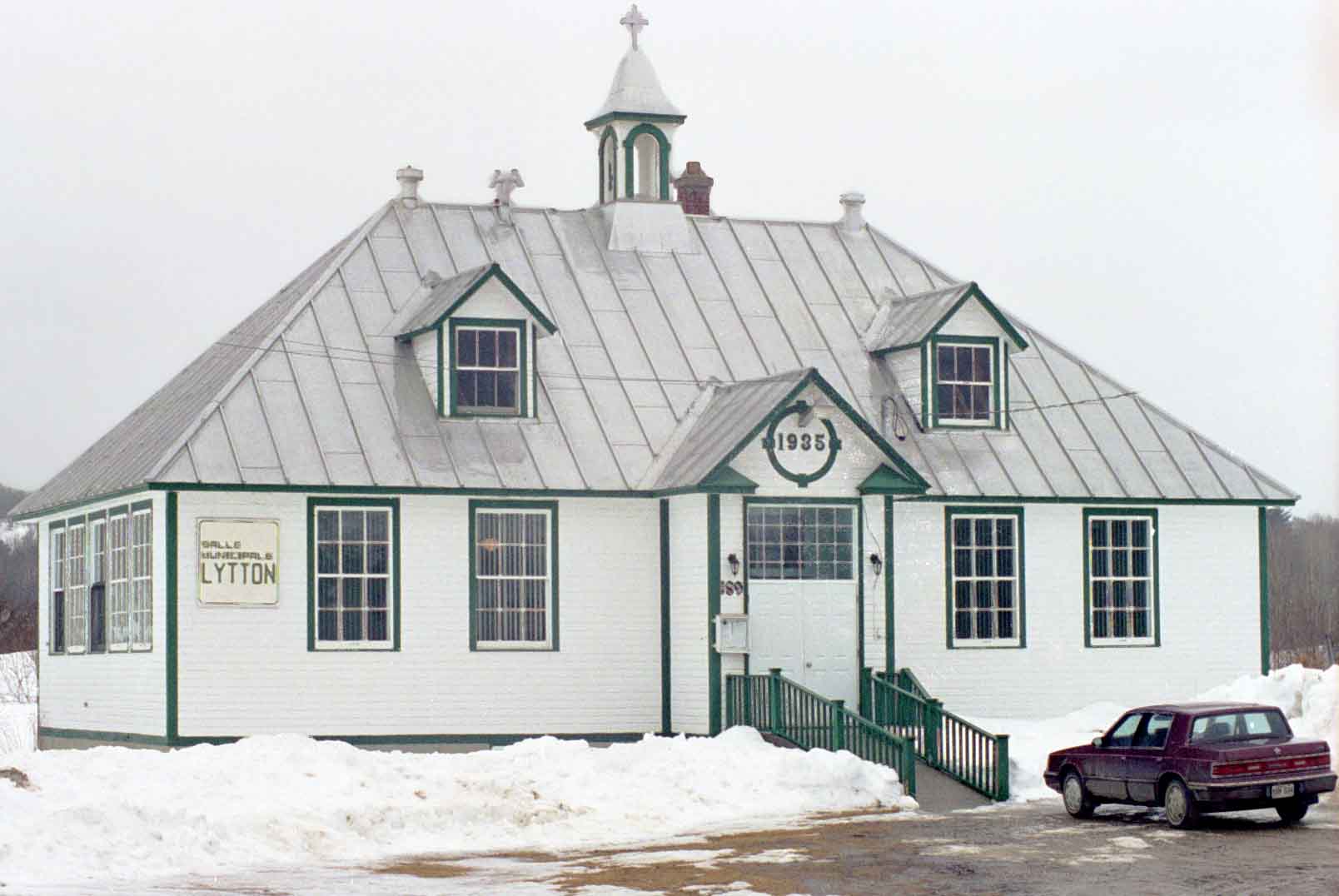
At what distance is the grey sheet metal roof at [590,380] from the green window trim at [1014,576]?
352mm

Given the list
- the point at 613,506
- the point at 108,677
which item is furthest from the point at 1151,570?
the point at 108,677

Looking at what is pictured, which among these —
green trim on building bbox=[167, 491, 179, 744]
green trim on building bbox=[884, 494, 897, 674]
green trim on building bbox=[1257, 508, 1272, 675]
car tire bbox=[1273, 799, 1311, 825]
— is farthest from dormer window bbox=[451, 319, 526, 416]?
car tire bbox=[1273, 799, 1311, 825]

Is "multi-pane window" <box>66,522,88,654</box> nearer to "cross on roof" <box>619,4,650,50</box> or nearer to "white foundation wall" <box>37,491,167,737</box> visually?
"white foundation wall" <box>37,491,167,737</box>

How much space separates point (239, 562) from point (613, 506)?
5042 mm

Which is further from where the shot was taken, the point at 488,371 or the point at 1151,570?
the point at 1151,570

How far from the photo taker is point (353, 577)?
1094 inches

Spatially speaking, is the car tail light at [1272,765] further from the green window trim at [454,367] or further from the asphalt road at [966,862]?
the green window trim at [454,367]

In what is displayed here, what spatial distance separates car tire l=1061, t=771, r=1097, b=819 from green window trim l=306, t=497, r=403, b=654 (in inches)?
355

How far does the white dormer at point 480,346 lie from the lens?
2928 cm

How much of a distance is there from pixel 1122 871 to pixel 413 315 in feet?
49.7

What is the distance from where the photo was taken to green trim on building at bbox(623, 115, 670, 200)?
112ft

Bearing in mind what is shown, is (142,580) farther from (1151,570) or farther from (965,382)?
(1151,570)

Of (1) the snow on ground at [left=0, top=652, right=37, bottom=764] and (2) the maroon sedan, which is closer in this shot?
(2) the maroon sedan

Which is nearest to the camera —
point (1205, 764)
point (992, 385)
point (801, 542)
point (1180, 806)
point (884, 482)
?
point (1205, 764)
